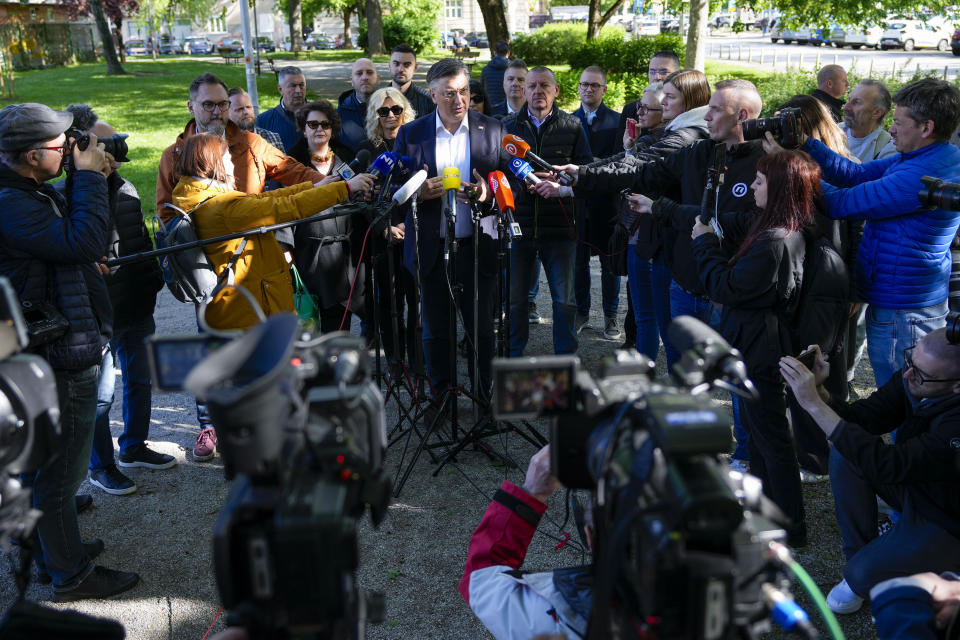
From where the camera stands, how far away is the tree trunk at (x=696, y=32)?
16.8m

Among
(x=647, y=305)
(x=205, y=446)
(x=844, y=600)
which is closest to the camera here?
(x=844, y=600)

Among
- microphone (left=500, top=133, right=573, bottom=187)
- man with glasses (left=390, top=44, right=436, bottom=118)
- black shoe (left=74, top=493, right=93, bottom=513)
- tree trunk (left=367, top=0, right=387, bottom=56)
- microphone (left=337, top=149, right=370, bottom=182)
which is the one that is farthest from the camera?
tree trunk (left=367, top=0, right=387, bottom=56)

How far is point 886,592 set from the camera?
7.62 ft

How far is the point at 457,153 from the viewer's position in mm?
4914

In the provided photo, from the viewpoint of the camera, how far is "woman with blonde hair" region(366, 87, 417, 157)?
5.59 meters

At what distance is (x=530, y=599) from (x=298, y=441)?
2.98 feet

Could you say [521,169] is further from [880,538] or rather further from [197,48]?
[197,48]

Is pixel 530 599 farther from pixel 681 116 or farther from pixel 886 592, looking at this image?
pixel 681 116

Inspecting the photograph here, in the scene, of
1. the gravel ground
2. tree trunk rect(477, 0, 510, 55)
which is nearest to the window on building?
tree trunk rect(477, 0, 510, 55)

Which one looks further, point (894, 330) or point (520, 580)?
point (894, 330)

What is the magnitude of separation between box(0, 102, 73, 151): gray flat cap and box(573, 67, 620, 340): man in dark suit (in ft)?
14.0

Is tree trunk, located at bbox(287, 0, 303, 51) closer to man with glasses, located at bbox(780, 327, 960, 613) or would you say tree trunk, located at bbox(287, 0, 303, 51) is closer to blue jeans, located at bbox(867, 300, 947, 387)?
blue jeans, located at bbox(867, 300, 947, 387)

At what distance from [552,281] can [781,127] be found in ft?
7.28

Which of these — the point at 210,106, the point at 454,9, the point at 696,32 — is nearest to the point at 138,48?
the point at 454,9
